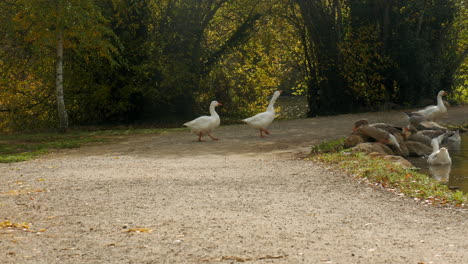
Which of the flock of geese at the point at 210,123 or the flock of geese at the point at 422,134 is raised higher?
the flock of geese at the point at 210,123

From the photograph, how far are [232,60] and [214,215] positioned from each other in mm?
19586

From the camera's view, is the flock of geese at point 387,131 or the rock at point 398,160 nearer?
the rock at point 398,160

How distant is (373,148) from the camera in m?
13.7

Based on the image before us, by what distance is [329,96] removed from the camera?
26562mm

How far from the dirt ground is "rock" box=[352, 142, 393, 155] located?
1579 millimetres

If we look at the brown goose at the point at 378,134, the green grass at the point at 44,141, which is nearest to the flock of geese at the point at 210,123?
the brown goose at the point at 378,134

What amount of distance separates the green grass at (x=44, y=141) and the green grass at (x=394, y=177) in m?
7.12

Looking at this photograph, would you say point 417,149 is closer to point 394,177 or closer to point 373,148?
point 373,148

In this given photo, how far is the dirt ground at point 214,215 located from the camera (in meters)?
5.99

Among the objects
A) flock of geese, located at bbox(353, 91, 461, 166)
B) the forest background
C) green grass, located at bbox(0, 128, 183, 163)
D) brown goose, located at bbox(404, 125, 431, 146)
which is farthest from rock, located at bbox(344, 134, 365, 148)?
the forest background

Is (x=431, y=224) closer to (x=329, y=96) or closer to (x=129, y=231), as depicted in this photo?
(x=129, y=231)

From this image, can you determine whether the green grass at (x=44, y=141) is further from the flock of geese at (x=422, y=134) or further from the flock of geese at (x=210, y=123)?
the flock of geese at (x=422, y=134)

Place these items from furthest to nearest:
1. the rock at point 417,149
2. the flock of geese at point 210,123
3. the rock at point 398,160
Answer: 1. the flock of geese at point 210,123
2. the rock at point 417,149
3. the rock at point 398,160

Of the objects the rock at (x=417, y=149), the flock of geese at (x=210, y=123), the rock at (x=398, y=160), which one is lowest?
the rock at (x=417, y=149)
